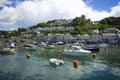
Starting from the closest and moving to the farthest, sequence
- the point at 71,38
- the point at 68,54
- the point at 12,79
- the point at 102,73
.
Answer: the point at 12,79, the point at 102,73, the point at 68,54, the point at 71,38

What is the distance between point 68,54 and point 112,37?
112293 mm

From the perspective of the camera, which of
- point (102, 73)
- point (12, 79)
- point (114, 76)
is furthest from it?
point (102, 73)

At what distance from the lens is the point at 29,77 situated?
107ft

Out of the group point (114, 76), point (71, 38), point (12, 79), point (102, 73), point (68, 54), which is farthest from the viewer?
point (71, 38)

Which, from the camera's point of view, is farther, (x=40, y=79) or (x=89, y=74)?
(x=89, y=74)

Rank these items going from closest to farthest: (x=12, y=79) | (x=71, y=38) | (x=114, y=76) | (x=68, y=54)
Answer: (x=12, y=79) → (x=114, y=76) → (x=68, y=54) → (x=71, y=38)

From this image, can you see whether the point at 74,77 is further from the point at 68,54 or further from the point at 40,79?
the point at 68,54

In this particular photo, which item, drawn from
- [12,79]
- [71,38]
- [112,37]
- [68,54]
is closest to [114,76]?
[12,79]

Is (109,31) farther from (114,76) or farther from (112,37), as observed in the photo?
(114,76)

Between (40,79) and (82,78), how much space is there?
598 cm

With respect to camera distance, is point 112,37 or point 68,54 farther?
point 112,37

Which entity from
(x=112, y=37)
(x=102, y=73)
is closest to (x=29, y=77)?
(x=102, y=73)

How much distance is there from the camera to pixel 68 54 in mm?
63125

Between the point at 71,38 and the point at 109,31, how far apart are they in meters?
33.9
